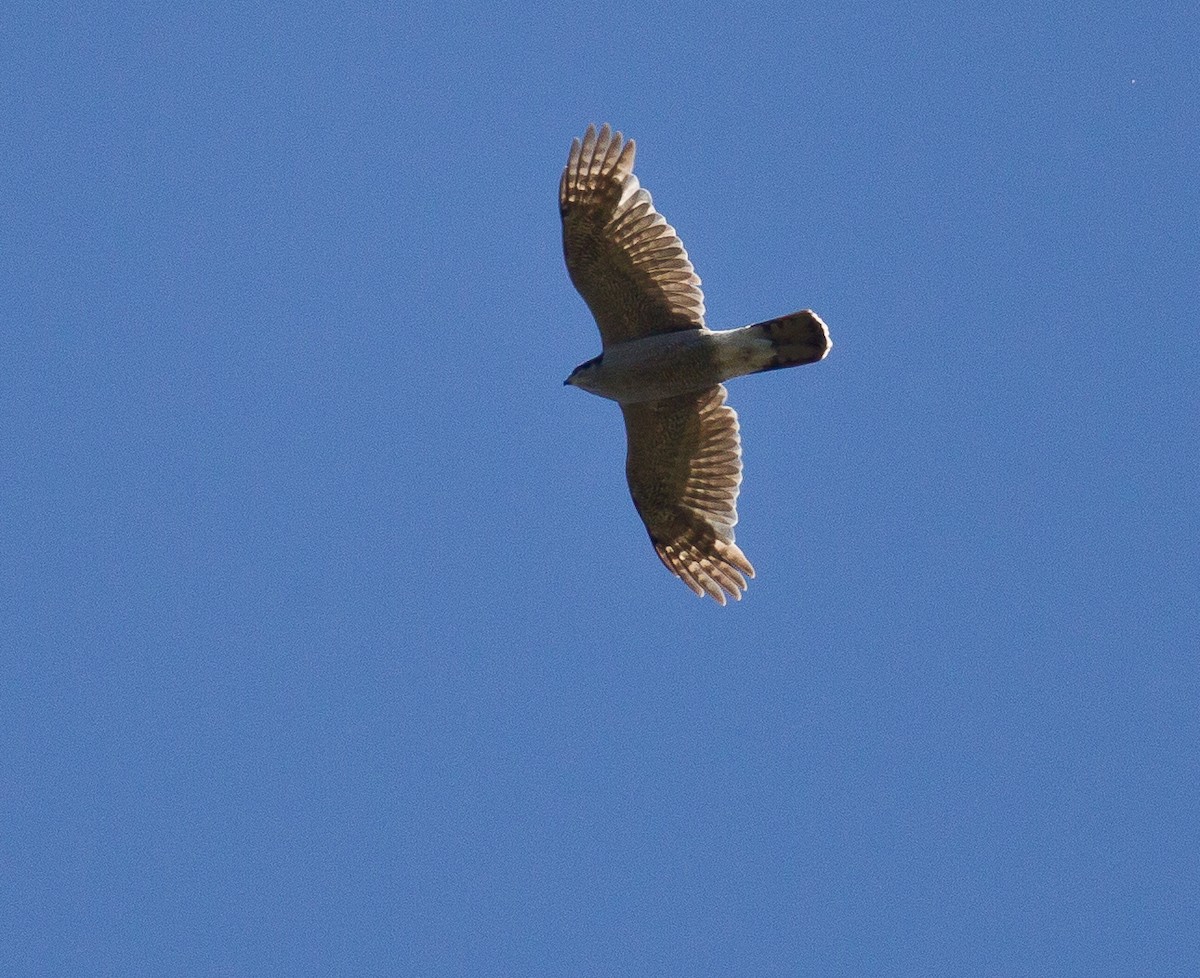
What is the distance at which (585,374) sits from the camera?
1362 centimetres

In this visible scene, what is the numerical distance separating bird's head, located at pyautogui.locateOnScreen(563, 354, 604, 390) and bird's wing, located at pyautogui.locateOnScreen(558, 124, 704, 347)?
1.59 feet

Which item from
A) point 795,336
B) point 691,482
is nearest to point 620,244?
point 795,336

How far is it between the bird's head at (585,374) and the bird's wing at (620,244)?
1.59 feet

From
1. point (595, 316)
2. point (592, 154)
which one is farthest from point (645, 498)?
point (592, 154)

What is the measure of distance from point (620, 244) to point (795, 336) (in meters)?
1.61

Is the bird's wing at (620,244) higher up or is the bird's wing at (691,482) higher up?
the bird's wing at (620,244)

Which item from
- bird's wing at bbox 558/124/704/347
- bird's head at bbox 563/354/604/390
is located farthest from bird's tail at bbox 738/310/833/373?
A: bird's head at bbox 563/354/604/390

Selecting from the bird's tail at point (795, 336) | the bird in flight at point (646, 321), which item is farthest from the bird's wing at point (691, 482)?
the bird's tail at point (795, 336)

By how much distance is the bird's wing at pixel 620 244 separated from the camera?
43.9 feet

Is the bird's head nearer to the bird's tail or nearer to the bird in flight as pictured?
the bird in flight

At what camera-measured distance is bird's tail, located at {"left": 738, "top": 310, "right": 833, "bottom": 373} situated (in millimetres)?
13062

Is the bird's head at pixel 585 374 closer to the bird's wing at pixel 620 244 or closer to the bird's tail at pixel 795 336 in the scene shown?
the bird's wing at pixel 620 244

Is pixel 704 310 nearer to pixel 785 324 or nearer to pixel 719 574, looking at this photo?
pixel 785 324

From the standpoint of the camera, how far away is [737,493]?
1409 centimetres
